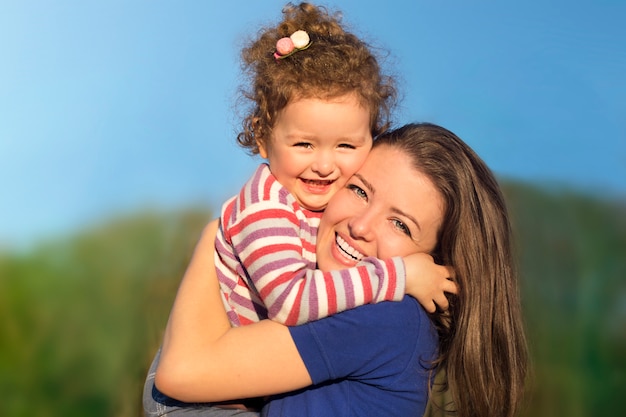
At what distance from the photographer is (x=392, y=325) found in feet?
6.96

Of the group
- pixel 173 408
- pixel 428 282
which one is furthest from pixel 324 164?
pixel 173 408

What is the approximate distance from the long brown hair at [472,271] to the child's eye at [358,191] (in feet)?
0.59

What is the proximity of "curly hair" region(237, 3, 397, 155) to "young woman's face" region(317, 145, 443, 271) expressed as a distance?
25 cm

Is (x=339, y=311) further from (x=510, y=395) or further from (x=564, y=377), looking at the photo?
(x=564, y=377)

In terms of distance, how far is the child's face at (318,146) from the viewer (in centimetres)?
231

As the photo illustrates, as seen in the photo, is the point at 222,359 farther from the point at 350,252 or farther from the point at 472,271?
the point at 472,271

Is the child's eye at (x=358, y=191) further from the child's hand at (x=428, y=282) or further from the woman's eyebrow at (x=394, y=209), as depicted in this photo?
the child's hand at (x=428, y=282)

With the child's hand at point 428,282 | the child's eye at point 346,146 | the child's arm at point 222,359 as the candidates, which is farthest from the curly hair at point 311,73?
the child's arm at point 222,359

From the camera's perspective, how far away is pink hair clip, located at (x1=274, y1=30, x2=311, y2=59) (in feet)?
7.97

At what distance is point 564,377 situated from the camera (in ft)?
15.3

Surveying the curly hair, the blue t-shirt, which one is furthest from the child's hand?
the curly hair

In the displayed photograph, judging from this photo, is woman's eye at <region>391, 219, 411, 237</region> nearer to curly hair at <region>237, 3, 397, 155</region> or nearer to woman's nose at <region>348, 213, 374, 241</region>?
woman's nose at <region>348, 213, 374, 241</region>

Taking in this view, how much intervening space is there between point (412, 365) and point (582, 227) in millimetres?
3016

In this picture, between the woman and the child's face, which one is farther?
the child's face
